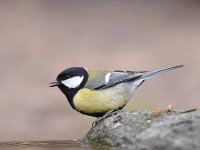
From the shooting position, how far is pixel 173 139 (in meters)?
2.97

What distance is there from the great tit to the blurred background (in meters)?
2.63

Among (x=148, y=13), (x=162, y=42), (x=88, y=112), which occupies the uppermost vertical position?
(x=148, y=13)

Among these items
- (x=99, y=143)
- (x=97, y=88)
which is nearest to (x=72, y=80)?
(x=97, y=88)

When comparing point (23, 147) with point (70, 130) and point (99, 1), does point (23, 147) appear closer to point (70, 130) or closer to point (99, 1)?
point (70, 130)

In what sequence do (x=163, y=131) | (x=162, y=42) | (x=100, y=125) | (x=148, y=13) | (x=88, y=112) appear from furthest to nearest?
(x=148, y=13)
(x=162, y=42)
(x=88, y=112)
(x=100, y=125)
(x=163, y=131)

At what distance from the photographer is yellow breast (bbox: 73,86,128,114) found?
459cm

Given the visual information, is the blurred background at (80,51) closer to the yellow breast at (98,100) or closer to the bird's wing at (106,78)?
the bird's wing at (106,78)

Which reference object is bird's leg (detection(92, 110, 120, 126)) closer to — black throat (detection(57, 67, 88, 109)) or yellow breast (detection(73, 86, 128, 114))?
yellow breast (detection(73, 86, 128, 114))

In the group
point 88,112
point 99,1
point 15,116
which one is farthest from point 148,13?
point 88,112

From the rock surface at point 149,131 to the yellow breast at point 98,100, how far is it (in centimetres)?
29

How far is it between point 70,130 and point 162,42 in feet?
13.0

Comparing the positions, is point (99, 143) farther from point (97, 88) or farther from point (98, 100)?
point (97, 88)

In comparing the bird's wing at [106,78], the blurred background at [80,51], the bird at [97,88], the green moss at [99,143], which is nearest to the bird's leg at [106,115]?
the bird at [97,88]

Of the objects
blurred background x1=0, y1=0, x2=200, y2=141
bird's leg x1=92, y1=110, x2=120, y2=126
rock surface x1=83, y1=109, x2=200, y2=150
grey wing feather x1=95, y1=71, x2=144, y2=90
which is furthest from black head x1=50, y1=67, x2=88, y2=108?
blurred background x1=0, y1=0, x2=200, y2=141
